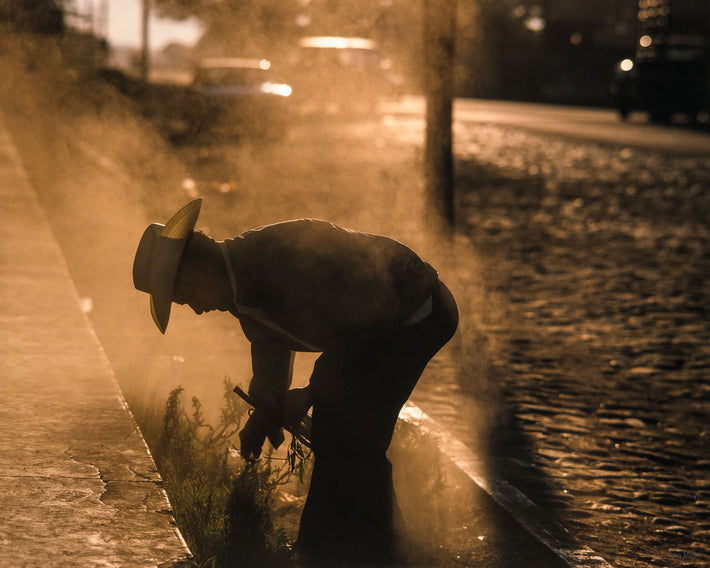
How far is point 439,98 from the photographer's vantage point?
11.6 m

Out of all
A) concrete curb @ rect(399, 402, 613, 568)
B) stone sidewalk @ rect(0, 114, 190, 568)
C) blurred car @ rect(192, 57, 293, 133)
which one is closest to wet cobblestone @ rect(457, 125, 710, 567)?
concrete curb @ rect(399, 402, 613, 568)

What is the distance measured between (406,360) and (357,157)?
1686 cm

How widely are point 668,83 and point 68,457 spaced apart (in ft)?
86.8

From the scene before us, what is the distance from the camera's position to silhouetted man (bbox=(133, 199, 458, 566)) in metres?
3.52

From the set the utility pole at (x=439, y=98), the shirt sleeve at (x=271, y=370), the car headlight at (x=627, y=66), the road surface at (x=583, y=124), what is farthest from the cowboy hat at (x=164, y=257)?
the car headlight at (x=627, y=66)

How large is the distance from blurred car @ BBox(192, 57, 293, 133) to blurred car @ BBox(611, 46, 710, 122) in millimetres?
10155

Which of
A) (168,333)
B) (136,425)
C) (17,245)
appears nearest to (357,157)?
(17,245)

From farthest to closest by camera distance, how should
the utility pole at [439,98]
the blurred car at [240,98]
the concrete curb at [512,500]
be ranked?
the blurred car at [240,98] → the utility pole at [439,98] → the concrete curb at [512,500]

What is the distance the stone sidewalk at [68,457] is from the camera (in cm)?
354

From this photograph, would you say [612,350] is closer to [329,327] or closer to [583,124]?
[329,327]

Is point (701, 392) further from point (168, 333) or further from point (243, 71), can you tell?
point (243, 71)

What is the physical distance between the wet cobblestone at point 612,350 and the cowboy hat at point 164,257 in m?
1.94

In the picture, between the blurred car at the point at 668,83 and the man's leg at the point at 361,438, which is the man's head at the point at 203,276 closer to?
the man's leg at the point at 361,438

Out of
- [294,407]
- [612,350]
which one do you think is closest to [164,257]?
[294,407]
